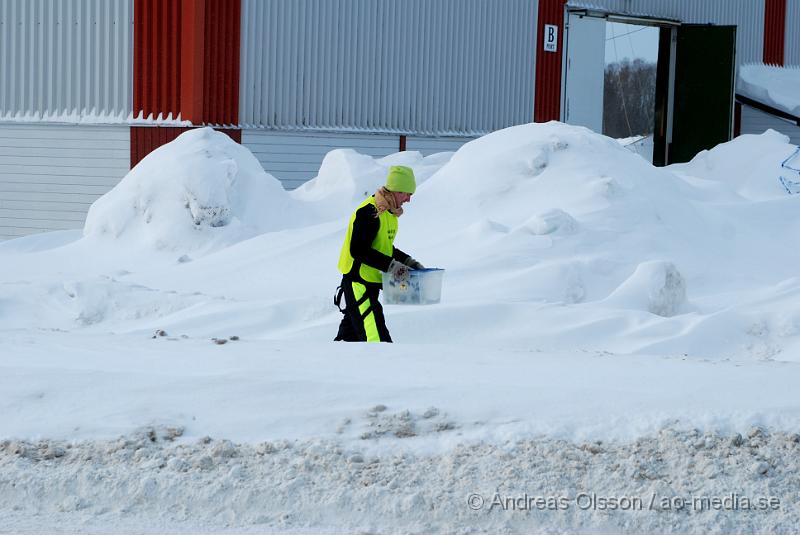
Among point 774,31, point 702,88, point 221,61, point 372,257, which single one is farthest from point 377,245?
point 774,31

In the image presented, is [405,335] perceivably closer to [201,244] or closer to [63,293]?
[63,293]

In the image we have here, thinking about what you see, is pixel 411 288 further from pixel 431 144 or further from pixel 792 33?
pixel 792 33

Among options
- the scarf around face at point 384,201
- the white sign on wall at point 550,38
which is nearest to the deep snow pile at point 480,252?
the scarf around face at point 384,201

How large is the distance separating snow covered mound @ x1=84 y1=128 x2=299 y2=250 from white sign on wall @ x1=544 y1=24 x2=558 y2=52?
23.5ft

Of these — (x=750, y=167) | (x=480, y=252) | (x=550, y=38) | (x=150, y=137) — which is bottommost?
(x=480, y=252)

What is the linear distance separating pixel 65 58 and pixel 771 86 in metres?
14.0

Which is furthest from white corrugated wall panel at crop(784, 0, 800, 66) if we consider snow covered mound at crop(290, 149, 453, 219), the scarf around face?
the scarf around face

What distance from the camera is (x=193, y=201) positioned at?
13.9 metres

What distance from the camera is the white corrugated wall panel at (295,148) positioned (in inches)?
666

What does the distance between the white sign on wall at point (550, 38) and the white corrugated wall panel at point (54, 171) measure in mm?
7335

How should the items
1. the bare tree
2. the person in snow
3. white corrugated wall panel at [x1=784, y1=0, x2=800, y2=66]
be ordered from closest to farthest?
the person in snow → white corrugated wall panel at [x1=784, y1=0, x2=800, y2=66] → the bare tree

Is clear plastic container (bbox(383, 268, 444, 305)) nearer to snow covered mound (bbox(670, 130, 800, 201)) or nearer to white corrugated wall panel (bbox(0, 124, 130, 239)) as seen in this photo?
snow covered mound (bbox(670, 130, 800, 201))

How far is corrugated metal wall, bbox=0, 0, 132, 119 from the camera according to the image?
54.1ft

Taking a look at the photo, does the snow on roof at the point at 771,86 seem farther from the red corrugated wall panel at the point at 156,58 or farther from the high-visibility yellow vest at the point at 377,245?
the high-visibility yellow vest at the point at 377,245
